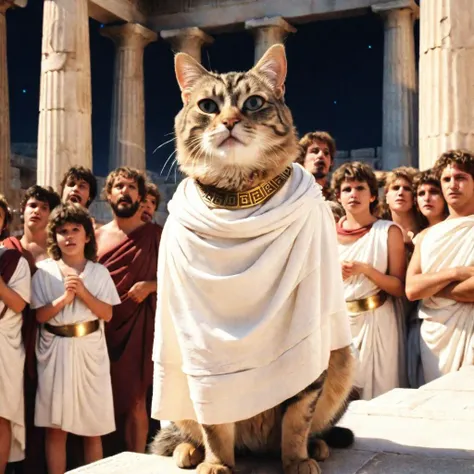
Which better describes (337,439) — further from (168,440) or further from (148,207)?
(148,207)

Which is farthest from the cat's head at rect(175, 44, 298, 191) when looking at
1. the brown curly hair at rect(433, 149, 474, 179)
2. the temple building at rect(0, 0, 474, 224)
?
the temple building at rect(0, 0, 474, 224)

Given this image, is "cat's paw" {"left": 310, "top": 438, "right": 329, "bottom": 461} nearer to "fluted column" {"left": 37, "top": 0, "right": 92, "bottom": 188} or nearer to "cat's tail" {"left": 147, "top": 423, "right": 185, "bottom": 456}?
"cat's tail" {"left": 147, "top": 423, "right": 185, "bottom": 456}

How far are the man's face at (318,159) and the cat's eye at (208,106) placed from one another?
317 centimetres

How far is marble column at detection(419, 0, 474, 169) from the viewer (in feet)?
26.7

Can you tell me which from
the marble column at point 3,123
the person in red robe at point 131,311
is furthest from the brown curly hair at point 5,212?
the marble column at point 3,123

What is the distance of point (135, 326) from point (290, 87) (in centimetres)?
2212

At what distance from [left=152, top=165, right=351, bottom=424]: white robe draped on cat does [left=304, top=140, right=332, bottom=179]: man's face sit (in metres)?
3.16

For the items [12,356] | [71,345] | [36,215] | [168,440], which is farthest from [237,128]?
[36,215]

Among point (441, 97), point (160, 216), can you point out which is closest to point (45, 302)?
point (441, 97)

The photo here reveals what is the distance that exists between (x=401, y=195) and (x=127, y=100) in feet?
45.1

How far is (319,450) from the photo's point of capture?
2.39m

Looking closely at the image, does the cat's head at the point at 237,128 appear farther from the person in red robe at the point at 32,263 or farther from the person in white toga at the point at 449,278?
the person in red robe at the point at 32,263

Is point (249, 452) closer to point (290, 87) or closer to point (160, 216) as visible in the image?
point (160, 216)

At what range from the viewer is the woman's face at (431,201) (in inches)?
198
